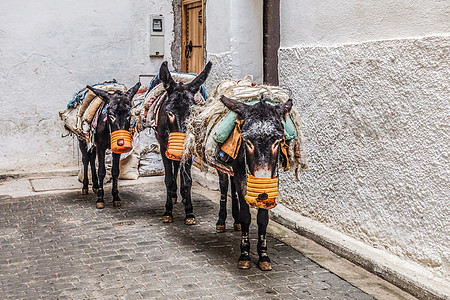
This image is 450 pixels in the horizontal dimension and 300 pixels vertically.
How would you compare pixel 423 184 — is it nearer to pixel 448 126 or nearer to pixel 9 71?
pixel 448 126

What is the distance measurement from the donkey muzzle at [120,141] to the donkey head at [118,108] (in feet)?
0.39

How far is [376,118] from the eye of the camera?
5992mm

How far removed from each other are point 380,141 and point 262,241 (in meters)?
1.60

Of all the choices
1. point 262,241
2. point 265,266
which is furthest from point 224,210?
point 265,266

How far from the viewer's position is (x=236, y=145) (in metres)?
5.60

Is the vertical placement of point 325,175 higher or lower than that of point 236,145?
lower

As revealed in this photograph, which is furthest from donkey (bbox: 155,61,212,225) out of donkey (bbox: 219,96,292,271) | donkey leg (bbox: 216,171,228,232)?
donkey (bbox: 219,96,292,271)

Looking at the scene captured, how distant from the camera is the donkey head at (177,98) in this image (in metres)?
7.18

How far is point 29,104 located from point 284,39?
5104 mm

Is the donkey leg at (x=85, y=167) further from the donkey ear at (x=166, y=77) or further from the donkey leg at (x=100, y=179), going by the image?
the donkey ear at (x=166, y=77)

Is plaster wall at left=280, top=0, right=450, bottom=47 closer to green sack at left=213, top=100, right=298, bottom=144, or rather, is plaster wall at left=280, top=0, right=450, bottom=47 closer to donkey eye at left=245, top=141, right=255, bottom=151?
green sack at left=213, top=100, right=298, bottom=144

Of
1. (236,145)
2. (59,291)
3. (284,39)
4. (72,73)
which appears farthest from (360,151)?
(72,73)

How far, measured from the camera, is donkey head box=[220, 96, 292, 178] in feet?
17.4

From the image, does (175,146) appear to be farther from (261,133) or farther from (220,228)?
(261,133)
